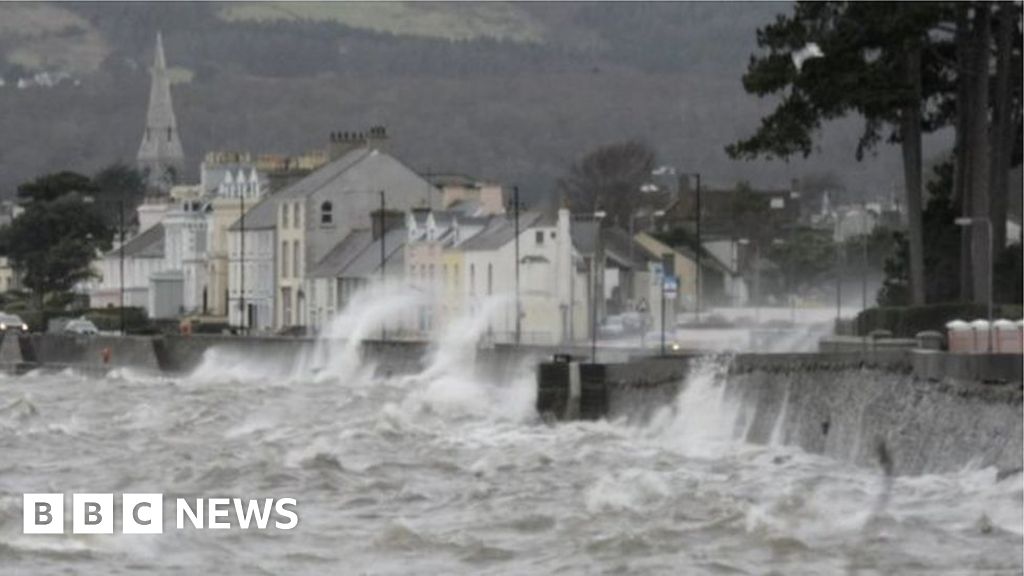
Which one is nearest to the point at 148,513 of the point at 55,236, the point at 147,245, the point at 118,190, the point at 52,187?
the point at 147,245

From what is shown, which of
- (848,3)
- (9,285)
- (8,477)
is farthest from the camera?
(9,285)

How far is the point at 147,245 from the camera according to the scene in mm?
134250

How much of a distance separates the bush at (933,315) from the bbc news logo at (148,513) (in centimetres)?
2107

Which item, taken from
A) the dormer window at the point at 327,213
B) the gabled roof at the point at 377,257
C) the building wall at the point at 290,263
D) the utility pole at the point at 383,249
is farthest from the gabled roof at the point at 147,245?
the gabled roof at the point at 377,257

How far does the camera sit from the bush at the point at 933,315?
57719 mm

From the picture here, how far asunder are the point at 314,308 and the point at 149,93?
94625mm

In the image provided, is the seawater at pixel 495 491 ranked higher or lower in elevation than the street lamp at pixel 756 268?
lower

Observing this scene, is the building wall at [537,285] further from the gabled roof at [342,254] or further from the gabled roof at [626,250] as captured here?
the gabled roof at [342,254]

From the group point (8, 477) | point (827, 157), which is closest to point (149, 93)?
point (827, 157)

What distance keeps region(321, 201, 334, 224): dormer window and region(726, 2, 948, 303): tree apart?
42660 mm

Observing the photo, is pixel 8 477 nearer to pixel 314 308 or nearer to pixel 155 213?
pixel 314 308

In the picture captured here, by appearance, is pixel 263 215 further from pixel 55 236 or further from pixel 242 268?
pixel 55 236

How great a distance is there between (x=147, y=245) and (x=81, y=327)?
35.1 meters

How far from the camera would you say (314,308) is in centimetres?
10619
